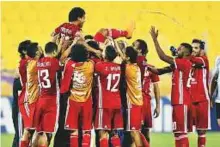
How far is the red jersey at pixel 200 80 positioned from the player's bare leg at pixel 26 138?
141 centimetres

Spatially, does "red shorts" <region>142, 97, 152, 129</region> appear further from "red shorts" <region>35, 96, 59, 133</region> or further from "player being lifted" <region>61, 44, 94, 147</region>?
"red shorts" <region>35, 96, 59, 133</region>

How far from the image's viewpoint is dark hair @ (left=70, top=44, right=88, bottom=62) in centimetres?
595

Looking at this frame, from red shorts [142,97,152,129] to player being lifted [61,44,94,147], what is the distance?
0.56 m

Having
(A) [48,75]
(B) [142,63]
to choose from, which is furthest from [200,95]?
(A) [48,75]

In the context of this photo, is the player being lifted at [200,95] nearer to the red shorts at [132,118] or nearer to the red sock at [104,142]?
the red shorts at [132,118]

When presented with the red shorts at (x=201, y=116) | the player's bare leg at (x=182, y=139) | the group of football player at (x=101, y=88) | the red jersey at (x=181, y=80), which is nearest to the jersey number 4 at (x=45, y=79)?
the group of football player at (x=101, y=88)

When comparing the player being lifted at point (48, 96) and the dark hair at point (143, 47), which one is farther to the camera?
the dark hair at point (143, 47)

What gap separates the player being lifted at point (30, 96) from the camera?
614 cm

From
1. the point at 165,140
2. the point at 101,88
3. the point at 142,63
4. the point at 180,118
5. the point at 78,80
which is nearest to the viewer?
the point at 78,80

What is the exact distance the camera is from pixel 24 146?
616 centimetres

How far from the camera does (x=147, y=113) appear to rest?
6344 millimetres

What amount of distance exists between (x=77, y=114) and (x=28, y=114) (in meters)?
0.53

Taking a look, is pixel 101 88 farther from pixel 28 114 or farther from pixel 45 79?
pixel 28 114

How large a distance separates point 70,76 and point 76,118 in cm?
34
